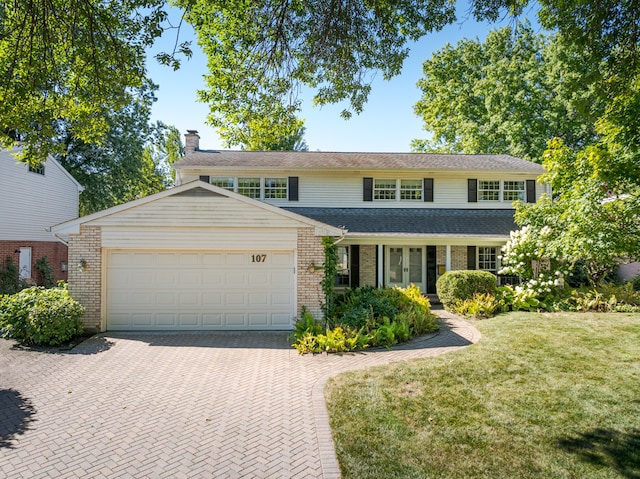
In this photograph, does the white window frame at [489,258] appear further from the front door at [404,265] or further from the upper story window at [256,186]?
the upper story window at [256,186]

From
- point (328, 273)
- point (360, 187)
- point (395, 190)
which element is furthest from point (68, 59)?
point (395, 190)

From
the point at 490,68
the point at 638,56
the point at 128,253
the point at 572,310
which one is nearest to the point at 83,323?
the point at 128,253

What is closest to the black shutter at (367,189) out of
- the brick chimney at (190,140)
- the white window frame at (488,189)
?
the white window frame at (488,189)

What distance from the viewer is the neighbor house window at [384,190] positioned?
1711 cm

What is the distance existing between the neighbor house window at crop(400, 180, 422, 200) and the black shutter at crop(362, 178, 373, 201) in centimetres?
139

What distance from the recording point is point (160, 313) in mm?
10258

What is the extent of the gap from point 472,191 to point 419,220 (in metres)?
3.16

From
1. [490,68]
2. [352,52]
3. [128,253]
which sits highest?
[490,68]

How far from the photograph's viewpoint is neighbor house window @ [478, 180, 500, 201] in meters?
17.3

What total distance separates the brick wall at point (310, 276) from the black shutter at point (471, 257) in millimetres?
8356

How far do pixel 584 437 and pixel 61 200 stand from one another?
23432 mm

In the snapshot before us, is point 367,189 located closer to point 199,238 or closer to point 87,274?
point 199,238

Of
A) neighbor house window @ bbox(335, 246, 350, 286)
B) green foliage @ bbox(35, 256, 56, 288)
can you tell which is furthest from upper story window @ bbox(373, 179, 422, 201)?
green foliage @ bbox(35, 256, 56, 288)

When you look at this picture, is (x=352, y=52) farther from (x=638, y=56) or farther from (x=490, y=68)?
(x=490, y=68)
